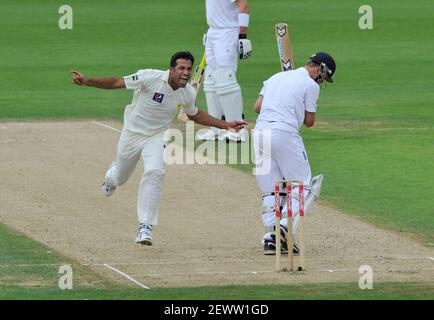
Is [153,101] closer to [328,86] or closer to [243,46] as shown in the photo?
[243,46]

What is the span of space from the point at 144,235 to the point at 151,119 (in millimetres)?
1161

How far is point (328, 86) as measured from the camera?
25984 millimetres

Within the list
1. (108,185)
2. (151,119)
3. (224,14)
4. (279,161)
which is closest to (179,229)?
(108,185)

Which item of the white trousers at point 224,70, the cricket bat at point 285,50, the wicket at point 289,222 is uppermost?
the white trousers at point 224,70

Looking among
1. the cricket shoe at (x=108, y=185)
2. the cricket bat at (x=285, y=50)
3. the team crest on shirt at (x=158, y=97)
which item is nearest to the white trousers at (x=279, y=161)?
the team crest on shirt at (x=158, y=97)

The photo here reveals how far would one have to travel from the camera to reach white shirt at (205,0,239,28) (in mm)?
19750

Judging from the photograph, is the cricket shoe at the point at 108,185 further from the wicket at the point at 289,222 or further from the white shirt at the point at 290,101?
the wicket at the point at 289,222

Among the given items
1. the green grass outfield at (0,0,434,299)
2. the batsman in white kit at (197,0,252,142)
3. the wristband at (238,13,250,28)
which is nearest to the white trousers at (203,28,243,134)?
the batsman in white kit at (197,0,252,142)

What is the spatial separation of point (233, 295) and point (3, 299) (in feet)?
5.84

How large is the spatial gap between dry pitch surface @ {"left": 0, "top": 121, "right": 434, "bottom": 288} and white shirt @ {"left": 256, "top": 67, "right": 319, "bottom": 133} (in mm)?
1203

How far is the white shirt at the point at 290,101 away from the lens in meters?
13.2

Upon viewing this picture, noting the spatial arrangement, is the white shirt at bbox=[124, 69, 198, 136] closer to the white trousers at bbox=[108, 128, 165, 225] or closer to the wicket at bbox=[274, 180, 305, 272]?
the white trousers at bbox=[108, 128, 165, 225]

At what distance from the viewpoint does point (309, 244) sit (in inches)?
536

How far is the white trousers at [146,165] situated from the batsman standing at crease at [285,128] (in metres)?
0.96
